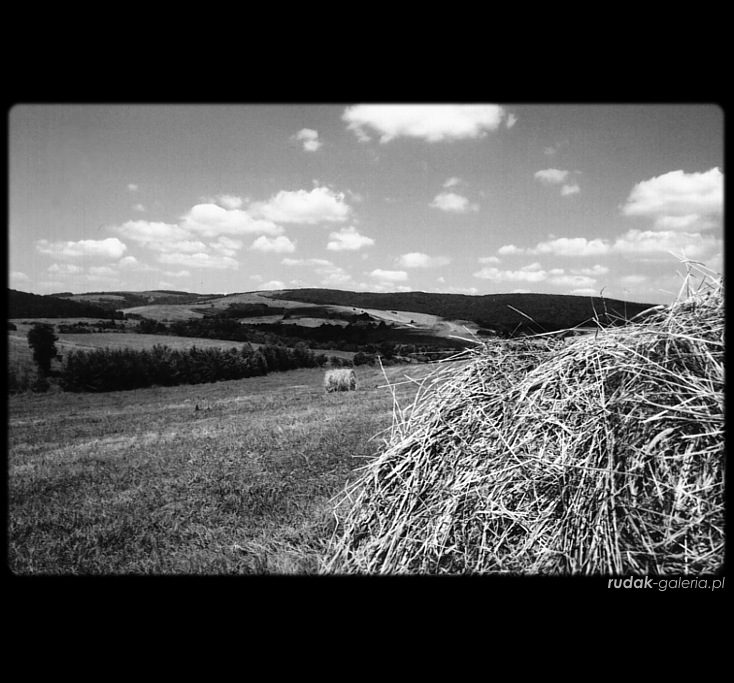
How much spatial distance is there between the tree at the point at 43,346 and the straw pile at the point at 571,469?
32.8 meters

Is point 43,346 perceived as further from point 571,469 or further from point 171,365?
point 571,469

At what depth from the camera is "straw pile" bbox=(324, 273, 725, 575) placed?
287cm

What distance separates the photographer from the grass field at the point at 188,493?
429 centimetres

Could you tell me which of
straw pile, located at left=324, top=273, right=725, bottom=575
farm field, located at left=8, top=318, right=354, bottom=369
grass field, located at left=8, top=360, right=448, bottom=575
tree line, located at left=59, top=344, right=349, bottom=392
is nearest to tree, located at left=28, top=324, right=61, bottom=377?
farm field, located at left=8, top=318, right=354, bottom=369

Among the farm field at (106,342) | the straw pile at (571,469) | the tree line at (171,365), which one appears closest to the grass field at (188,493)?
the straw pile at (571,469)

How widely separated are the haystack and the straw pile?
1743 centimetres

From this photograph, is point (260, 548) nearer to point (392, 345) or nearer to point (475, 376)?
point (475, 376)

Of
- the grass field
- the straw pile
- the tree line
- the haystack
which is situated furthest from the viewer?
the tree line

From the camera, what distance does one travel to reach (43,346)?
1196 inches

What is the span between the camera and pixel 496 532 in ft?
10.8

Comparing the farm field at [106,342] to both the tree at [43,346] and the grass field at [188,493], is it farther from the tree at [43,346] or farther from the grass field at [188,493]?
the grass field at [188,493]

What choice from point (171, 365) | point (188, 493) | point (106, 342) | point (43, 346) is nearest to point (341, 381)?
point (188, 493)

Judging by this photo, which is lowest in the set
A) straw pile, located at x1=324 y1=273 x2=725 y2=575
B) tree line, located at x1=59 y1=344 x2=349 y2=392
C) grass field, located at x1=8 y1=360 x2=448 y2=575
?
tree line, located at x1=59 y1=344 x2=349 y2=392

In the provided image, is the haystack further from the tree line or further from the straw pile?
the straw pile
